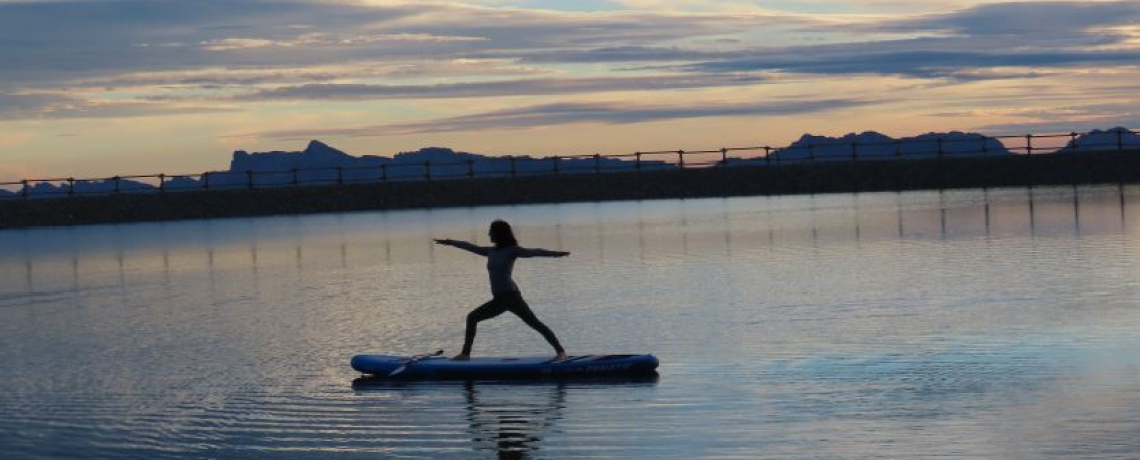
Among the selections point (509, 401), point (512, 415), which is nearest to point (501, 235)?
point (509, 401)

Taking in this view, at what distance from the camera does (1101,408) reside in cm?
1320

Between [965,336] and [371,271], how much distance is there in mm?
16996

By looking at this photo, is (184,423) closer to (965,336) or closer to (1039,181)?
(965,336)

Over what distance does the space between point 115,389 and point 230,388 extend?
4.09 feet

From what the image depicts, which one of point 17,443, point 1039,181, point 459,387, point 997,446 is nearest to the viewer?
point 997,446

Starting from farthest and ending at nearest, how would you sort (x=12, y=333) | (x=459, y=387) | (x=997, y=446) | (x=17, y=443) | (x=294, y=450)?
1. (x=12, y=333)
2. (x=459, y=387)
3. (x=17, y=443)
4. (x=294, y=450)
5. (x=997, y=446)

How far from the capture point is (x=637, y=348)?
60.6ft

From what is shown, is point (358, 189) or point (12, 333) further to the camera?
point (358, 189)

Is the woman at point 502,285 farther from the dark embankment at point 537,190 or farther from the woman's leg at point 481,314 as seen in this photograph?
the dark embankment at point 537,190

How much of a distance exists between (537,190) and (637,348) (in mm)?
55895

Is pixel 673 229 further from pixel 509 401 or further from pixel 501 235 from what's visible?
pixel 509 401

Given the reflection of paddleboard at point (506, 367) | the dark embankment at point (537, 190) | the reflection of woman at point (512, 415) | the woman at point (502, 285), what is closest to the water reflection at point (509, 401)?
the reflection of woman at point (512, 415)

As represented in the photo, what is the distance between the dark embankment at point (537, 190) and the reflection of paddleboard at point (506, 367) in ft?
186

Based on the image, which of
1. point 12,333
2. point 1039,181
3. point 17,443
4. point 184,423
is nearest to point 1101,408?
point 184,423
